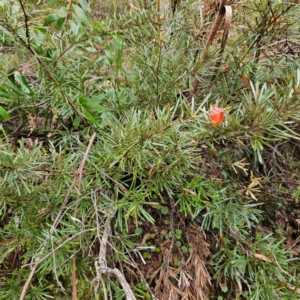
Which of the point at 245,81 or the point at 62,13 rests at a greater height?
the point at 62,13

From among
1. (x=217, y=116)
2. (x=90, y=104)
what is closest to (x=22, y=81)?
(x=90, y=104)

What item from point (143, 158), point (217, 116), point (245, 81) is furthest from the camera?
point (245, 81)

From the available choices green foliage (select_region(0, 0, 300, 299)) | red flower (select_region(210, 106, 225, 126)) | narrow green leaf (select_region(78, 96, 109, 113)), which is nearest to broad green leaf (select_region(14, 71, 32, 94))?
green foliage (select_region(0, 0, 300, 299))

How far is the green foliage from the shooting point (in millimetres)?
788

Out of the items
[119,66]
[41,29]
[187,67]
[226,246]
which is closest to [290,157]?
[226,246]

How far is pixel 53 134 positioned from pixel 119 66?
34cm

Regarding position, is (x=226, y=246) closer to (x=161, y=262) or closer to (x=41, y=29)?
(x=161, y=262)

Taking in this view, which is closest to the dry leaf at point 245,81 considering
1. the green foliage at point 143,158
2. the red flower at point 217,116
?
the green foliage at point 143,158

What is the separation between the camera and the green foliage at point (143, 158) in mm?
788

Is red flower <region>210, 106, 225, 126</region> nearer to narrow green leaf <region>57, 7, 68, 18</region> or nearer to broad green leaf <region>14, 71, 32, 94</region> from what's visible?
narrow green leaf <region>57, 7, 68, 18</region>

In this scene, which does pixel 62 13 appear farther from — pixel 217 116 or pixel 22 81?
pixel 217 116

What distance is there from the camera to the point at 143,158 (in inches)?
31.8

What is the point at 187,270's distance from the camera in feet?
3.36

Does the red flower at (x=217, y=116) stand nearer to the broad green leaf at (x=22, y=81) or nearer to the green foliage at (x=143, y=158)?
the green foliage at (x=143, y=158)
